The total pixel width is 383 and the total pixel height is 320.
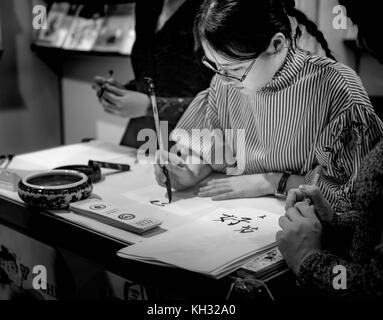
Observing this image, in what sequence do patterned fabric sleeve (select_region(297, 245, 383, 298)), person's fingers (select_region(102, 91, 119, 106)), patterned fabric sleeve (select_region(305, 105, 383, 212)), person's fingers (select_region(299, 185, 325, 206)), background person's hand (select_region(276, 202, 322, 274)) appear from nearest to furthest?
patterned fabric sleeve (select_region(297, 245, 383, 298))
background person's hand (select_region(276, 202, 322, 274))
person's fingers (select_region(299, 185, 325, 206))
patterned fabric sleeve (select_region(305, 105, 383, 212))
person's fingers (select_region(102, 91, 119, 106))

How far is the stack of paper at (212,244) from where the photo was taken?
1059mm

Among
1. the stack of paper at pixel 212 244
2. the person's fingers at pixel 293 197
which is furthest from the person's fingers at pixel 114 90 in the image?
the person's fingers at pixel 293 197

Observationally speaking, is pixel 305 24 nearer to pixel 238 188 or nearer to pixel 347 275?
pixel 238 188

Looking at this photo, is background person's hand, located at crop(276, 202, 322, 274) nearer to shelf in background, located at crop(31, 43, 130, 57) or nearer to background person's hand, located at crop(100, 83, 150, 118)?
background person's hand, located at crop(100, 83, 150, 118)

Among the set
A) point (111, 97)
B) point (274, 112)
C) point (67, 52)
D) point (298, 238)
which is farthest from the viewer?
point (67, 52)

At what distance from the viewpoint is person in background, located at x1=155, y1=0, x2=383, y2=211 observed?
1404 millimetres

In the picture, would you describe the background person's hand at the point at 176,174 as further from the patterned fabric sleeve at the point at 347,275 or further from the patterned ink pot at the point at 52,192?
the patterned fabric sleeve at the point at 347,275

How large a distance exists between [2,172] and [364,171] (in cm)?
112

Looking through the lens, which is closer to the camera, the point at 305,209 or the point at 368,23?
the point at 368,23

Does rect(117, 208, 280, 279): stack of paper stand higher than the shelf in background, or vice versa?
the shelf in background

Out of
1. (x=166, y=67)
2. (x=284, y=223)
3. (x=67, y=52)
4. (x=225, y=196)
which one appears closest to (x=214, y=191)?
(x=225, y=196)

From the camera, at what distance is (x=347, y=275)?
3.12 feet

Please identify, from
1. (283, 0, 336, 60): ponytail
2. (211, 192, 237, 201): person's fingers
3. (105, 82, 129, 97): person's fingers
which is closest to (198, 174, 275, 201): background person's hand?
(211, 192, 237, 201): person's fingers

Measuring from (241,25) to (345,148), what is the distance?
433mm
